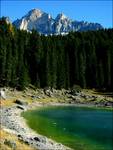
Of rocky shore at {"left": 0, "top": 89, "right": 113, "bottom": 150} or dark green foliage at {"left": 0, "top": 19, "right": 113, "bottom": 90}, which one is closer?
rocky shore at {"left": 0, "top": 89, "right": 113, "bottom": 150}

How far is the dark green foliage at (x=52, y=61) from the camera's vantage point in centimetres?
14350

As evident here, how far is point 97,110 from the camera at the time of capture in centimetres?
12056

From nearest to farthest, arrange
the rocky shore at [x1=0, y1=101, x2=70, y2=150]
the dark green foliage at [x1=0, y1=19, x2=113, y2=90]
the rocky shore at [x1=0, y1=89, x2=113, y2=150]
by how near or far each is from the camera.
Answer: the rocky shore at [x1=0, y1=101, x2=70, y2=150]
the rocky shore at [x1=0, y1=89, x2=113, y2=150]
the dark green foliage at [x1=0, y1=19, x2=113, y2=90]

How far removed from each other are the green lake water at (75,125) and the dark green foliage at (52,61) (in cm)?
2526

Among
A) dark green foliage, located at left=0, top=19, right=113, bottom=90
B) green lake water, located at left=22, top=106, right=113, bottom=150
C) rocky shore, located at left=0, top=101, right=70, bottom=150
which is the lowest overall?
green lake water, located at left=22, top=106, right=113, bottom=150

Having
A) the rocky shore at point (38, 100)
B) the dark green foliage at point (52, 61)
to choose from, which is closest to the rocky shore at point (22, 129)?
the rocky shore at point (38, 100)

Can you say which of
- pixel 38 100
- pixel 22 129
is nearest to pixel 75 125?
pixel 22 129

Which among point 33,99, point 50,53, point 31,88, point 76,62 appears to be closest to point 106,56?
point 76,62

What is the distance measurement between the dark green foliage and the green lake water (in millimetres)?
25261

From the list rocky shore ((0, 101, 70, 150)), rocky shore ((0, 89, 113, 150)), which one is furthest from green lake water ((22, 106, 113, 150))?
rocky shore ((0, 89, 113, 150))

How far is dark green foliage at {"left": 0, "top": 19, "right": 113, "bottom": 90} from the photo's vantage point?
5650 inches

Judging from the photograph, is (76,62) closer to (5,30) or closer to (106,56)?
(106,56)

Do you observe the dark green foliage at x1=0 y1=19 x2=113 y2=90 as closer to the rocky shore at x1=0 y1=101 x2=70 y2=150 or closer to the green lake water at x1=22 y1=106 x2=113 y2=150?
the rocky shore at x1=0 y1=101 x2=70 y2=150

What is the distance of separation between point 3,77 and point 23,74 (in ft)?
22.7
